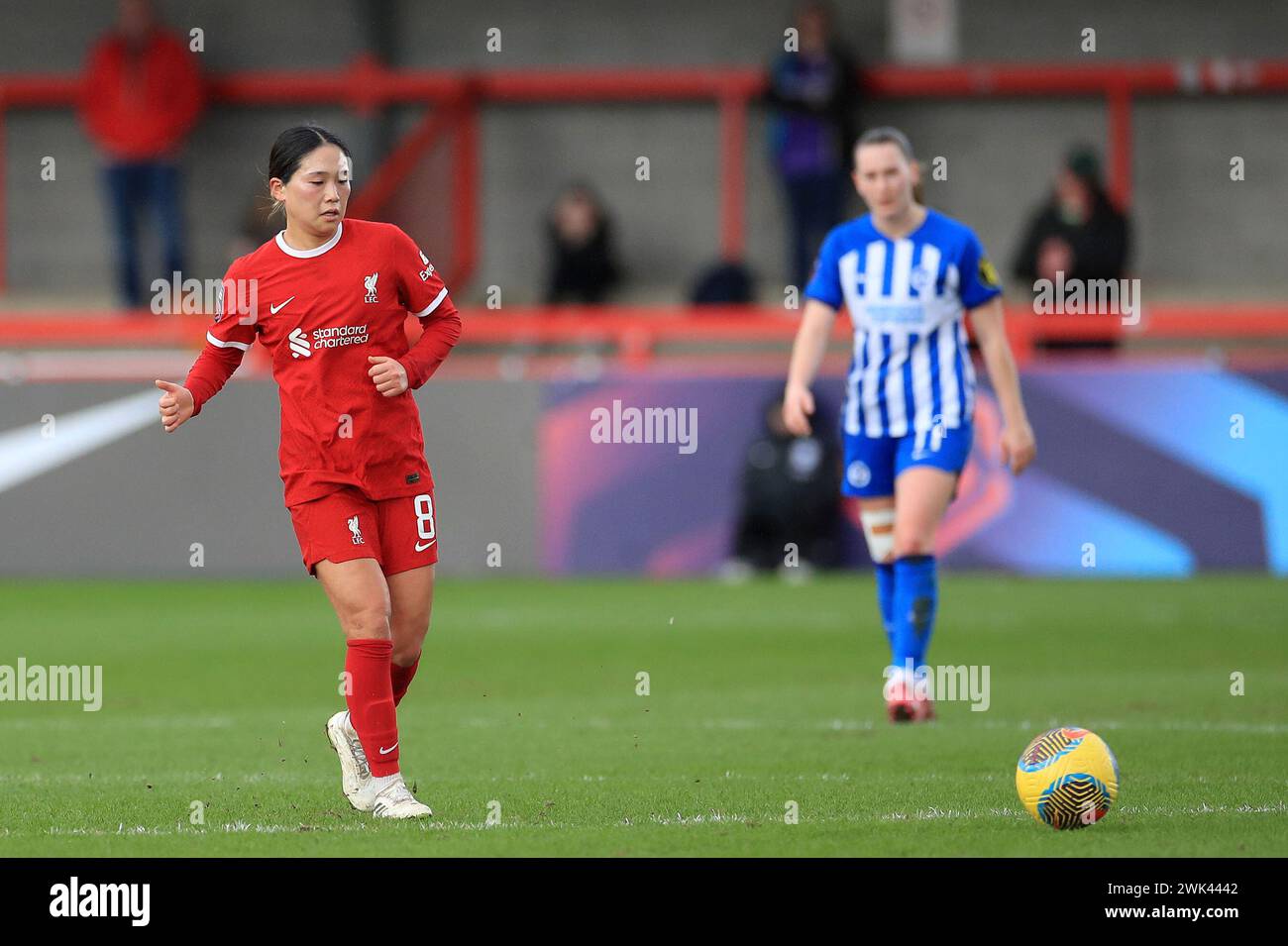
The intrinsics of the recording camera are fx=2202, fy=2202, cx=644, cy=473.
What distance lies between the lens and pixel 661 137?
21312mm

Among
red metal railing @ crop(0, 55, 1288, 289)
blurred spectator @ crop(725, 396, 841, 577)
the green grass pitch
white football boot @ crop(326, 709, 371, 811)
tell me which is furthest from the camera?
red metal railing @ crop(0, 55, 1288, 289)

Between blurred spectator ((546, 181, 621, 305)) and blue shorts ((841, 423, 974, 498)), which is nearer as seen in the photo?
blue shorts ((841, 423, 974, 498))

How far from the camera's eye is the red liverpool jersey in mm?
6422

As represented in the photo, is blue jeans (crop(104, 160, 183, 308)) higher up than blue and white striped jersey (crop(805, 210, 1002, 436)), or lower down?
higher up

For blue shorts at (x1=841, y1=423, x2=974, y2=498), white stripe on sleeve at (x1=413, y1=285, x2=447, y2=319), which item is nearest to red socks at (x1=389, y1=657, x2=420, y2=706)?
white stripe on sleeve at (x1=413, y1=285, x2=447, y2=319)

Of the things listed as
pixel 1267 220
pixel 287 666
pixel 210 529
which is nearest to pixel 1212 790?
pixel 287 666

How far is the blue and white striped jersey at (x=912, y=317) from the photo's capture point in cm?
883

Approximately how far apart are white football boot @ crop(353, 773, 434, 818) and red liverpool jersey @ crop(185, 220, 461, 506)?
835 millimetres

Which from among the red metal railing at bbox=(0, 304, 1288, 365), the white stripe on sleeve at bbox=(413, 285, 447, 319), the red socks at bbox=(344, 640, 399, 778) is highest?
the red metal railing at bbox=(0, 304, 1288, 365)

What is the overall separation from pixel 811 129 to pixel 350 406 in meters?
13.2

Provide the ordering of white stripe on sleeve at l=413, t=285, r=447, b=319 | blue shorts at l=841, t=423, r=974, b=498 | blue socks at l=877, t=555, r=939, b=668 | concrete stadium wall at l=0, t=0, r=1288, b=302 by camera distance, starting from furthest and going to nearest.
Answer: concrete stadium wall at l=0, t=0, r=1288, b=302
blue shorts at l=841, t=423, r=974, b=498
blue socks at l=877, t=555, r=939, b=668
white stripe on sleeve at l=413, t=285, r=447, b=319

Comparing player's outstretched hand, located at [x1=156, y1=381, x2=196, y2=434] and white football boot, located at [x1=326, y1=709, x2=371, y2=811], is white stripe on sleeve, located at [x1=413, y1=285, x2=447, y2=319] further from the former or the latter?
white football boot, located at [x1=326, y1=709, x2=371, y2=811]

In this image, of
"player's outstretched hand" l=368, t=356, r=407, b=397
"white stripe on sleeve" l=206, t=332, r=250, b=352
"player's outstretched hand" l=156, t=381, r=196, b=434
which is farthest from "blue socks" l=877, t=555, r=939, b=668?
"player's outstretched hand" l=156, t=381, r=196, b=434
